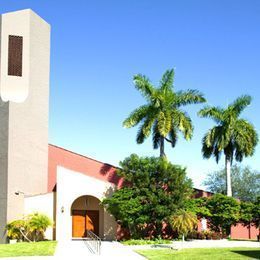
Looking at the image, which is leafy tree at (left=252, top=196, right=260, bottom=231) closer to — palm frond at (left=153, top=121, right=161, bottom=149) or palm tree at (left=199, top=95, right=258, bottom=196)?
palm tree at (left=199, top=95, right=258, bottom=196)

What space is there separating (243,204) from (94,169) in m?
12.8

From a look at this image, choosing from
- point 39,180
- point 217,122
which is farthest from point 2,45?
point 217,122

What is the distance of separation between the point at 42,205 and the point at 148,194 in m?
8.40

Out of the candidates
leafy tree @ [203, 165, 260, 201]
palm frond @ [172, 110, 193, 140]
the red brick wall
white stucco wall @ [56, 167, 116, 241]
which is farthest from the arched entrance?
leafy tree @ [203, 165, 260, 201]

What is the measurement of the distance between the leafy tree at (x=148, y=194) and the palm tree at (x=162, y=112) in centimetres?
423

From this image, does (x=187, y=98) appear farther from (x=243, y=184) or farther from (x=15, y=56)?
(x=243, y=184)

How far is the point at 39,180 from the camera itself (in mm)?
39688

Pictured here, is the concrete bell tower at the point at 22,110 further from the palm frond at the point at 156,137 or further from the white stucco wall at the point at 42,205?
the palm frond at the point at 156,137

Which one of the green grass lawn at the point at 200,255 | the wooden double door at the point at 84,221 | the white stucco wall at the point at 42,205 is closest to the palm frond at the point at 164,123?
the wooden double door at the point at 84,221

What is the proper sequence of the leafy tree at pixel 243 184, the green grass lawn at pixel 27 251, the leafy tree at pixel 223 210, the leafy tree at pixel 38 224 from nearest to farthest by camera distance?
1. the green grass lawn at pixel 27 251
2. the leafy tree at pixel 38 224
3. the leafy tree at pixel 223 210
4. the leafy tree at pixel 243 184

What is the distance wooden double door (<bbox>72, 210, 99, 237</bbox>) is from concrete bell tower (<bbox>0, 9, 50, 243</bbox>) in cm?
346

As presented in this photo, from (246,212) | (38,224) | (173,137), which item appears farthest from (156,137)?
(38,224)

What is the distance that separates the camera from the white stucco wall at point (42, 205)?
37469 millimetres

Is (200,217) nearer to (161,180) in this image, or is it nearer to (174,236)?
(174,236)
